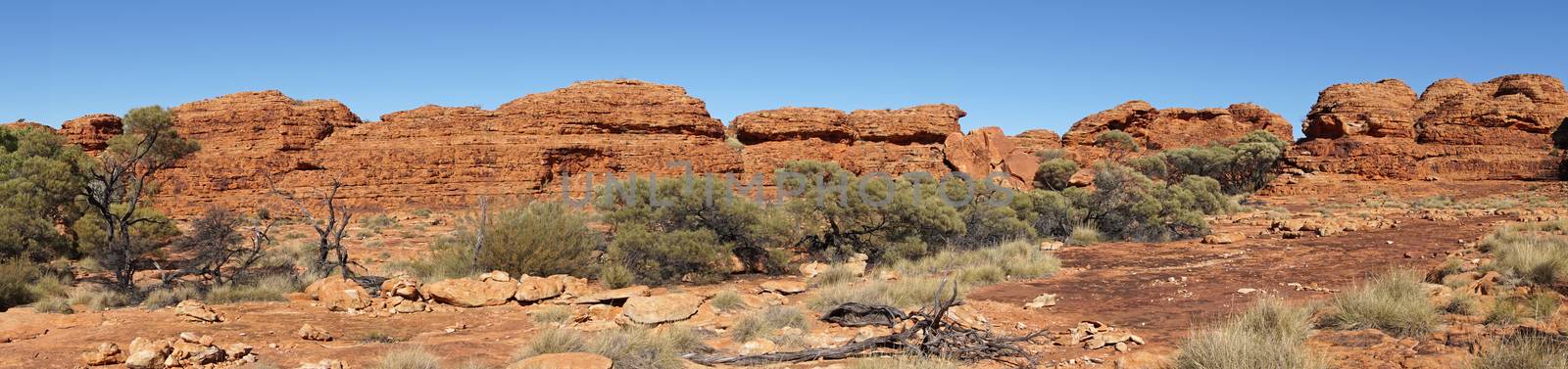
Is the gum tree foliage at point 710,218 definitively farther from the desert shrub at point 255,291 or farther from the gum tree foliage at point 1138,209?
the gum tree foliage at point 1138,209

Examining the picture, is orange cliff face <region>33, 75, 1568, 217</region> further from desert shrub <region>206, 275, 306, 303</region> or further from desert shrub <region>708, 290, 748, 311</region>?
desert shrub <region>708, 290, 748, 311</region>

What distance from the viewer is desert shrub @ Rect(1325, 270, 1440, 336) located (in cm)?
534

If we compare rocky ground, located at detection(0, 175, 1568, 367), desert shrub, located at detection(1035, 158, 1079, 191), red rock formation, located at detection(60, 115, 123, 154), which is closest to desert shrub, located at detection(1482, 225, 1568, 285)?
rocky ground, located at detection(0, 175, 1568, 367)

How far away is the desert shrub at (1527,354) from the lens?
12.5 feet

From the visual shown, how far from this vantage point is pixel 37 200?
13.8 metres

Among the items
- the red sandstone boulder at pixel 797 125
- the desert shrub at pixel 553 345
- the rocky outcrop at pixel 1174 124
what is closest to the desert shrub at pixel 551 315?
the desert shrub at pixel 553 345

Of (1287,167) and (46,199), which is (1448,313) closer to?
(46,199)

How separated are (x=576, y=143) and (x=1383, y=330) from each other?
3192 cm

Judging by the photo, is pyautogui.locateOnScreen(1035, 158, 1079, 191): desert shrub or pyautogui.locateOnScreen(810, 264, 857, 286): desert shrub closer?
pyautogui.locateOnScreen(810, 264, 857, 286): desert shrub

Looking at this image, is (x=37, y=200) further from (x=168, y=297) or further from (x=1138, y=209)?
(x=1138, y=209)

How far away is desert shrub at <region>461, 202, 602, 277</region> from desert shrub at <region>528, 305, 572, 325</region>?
2.92 m

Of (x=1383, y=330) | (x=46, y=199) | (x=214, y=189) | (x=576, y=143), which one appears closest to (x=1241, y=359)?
(x=1383, y=330)

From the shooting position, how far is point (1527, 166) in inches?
1352

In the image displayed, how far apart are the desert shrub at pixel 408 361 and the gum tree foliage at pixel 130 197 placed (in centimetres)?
644
